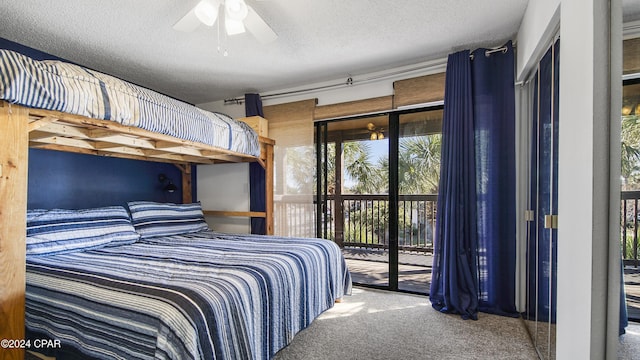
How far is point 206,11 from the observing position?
1.70m

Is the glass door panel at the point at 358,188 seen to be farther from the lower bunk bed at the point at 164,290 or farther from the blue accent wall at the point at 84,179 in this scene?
the blue accent wall at the point at 84,179

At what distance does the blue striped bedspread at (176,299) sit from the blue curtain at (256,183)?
4.49 feet

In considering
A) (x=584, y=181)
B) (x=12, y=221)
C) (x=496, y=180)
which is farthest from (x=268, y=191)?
(x=584, y=181)

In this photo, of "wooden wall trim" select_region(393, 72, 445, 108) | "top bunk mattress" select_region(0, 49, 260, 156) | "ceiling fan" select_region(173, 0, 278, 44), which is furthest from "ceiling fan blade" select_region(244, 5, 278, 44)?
"wooden wall trim" select_region(393, 72, 445, 108)

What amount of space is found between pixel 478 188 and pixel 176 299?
247 cm

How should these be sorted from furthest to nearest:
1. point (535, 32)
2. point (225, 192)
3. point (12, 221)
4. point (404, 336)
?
point (225, 192) → point (404, 336) → point (535, 32) → point (12, 221)

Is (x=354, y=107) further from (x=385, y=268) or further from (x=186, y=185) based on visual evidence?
(x=186, y=185)

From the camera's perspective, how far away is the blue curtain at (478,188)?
2.49m

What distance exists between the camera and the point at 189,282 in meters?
1.50

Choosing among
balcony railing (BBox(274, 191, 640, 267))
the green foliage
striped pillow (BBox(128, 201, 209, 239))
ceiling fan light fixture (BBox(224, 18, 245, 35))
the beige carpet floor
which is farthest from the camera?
balcony railing (BBox(274, 191, 640, 267))

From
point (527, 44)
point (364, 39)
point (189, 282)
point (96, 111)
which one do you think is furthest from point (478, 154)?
point (96, 111)

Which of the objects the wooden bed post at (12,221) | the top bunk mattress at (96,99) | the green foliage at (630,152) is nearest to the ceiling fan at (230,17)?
the top bunk mattress at (96,99)

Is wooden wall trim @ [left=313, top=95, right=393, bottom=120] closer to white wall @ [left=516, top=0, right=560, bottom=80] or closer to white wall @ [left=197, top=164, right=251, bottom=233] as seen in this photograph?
white wall @ [left=516, top=0, right=560, bottom=80]

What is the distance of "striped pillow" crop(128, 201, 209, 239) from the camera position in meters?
2.95
